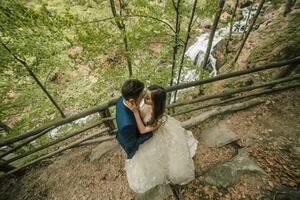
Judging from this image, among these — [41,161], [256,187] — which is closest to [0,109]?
[41,161]

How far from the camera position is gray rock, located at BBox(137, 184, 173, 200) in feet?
10.9

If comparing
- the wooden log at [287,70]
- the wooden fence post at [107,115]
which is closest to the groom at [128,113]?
the wooden fence post at [107,115]

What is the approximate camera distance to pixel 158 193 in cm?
332

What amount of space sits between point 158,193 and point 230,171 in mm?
1241

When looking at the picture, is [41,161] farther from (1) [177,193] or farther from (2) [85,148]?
(1) [177,193]

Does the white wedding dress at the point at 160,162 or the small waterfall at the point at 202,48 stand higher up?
the white wedding dress at the point at 160,162

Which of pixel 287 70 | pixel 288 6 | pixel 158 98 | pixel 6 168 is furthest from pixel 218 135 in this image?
pixel 288 6

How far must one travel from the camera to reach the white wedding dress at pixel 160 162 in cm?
312

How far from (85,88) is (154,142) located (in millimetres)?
7356

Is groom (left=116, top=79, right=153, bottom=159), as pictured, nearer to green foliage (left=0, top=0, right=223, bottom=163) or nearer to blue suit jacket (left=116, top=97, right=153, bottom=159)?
blue suit jacket (left=116, top=97, right=153, bottom=159)

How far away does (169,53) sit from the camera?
6.91 metres

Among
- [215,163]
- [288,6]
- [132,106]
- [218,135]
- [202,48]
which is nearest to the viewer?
[132,106]

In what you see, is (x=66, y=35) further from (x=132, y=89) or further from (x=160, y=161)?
(x=160, y=161)

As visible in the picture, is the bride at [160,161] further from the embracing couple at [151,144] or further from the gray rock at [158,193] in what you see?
the gray rock at [158,193]
